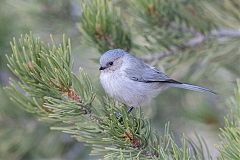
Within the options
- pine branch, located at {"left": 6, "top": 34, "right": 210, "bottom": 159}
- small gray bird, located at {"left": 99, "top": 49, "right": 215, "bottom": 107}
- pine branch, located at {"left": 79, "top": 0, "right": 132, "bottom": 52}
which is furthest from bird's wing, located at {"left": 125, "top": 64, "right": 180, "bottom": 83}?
pine branch, located at {"left": 6, "top": 34, "right": 210, "bottom": 159}

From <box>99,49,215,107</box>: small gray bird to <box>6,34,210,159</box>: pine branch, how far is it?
54cm

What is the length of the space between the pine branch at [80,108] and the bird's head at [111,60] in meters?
0.48

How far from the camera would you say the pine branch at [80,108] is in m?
1.42

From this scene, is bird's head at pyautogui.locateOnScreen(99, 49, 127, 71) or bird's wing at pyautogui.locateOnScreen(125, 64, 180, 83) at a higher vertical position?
bird's head at pyautogui.locateOnScreen(99, 49, 127, 71)

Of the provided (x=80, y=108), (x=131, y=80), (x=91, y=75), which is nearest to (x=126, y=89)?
(x=131, y=80)

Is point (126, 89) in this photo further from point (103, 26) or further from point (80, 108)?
point (80, 108)

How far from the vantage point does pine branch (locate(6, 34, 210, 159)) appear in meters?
1.42

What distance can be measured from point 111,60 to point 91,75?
0.88 feet

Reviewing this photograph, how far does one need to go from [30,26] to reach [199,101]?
35.7 inches

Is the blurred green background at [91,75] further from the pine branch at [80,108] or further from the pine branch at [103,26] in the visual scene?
the pine branch at [80,108]

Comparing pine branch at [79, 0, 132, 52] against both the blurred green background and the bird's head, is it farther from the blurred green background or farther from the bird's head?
the blurred green background

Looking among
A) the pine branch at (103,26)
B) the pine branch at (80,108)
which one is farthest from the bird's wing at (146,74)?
the pine branch at (80,108)

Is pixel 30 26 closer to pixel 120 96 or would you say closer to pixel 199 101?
pixel 120 96

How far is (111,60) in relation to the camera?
2.13 m
